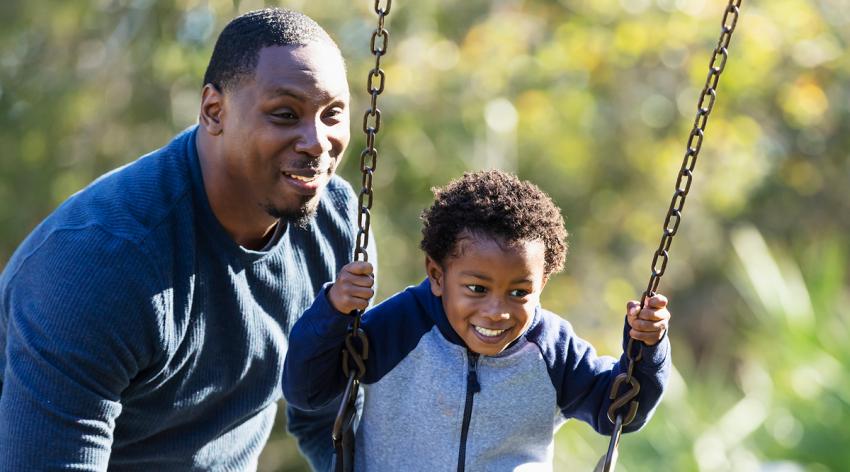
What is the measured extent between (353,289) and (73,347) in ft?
1.90

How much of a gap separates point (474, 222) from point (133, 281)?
28.3 inches

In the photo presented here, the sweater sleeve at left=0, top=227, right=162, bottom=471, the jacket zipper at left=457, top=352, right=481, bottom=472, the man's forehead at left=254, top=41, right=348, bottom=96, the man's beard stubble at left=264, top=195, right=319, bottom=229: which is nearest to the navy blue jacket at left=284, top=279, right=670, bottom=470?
the jacket zipper at left=457, top=352, right=481, bottom=472

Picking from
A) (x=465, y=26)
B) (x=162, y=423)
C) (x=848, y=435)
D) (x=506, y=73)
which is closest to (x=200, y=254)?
(x=162, y=423)

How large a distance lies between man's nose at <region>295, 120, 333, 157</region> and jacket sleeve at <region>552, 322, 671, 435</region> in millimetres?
658

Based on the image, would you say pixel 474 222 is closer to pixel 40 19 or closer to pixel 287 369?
pixel 287 369

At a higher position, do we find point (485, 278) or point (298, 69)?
point (298, 69)

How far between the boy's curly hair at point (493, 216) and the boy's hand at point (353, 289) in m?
0.15

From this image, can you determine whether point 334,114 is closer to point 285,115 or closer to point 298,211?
point 285,115

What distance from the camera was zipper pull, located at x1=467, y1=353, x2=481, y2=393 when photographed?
2.39 meters

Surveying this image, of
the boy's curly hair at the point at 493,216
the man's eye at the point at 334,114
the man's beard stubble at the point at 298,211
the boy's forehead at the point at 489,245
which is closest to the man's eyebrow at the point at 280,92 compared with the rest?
A: the man's eye at the point at 334,114

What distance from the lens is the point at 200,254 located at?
256 centimetres

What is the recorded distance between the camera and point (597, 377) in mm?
2449

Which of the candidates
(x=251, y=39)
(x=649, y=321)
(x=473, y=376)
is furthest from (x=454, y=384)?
(x=251, y=39)

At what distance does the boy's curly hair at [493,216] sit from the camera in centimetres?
230
